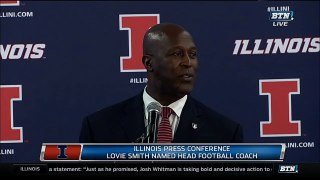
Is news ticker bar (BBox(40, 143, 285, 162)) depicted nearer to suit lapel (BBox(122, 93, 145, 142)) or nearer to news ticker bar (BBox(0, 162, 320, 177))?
news ticker bar (BBox(0, 162, 320, 177))

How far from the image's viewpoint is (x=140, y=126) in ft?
10.4

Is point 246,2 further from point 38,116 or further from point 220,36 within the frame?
point 38,116

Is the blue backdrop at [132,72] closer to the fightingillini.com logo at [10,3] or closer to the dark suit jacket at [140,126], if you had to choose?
the fightingillini.com logo at [10,3]

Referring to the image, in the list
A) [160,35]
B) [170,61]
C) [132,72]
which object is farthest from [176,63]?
[132,72]

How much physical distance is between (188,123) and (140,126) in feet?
0.83

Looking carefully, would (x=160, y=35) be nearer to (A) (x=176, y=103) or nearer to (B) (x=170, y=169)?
(A) (x=176, y=103)

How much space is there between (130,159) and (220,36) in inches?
62.5

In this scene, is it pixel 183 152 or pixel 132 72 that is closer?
pixel 183 152

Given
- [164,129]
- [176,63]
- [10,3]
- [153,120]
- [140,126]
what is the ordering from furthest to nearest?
1. [10,3]
2. [140,126]
3. [176,63]
4. [164,129]
5. [153,120]

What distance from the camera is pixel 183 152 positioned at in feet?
9.84

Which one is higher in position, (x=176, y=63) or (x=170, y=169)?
(x=176, y=63)

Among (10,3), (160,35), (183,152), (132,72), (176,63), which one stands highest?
(10,3)

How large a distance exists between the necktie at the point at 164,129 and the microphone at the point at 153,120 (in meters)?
0.09

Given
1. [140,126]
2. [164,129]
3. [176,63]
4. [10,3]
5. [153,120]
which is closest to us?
[153,120]
